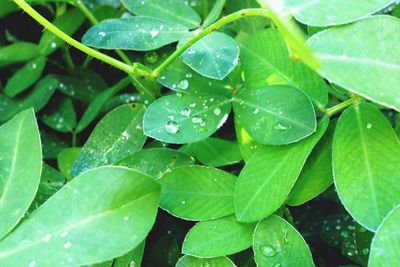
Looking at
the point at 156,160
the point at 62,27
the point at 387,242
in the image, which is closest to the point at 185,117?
the point at 156,160

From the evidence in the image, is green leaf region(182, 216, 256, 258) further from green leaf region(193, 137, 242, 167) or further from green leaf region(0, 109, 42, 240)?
green leaf region(0, 109, 42, 240)

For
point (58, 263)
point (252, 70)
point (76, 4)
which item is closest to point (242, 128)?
point (252, 70)

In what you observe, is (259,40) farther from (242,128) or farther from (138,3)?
(138,3)

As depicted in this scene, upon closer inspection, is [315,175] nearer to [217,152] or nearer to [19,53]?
[217,152]

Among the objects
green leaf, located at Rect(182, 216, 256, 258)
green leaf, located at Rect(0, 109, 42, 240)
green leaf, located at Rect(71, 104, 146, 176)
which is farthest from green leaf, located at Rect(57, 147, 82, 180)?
green leaf, located at Rect(182, 216, 256, 258)

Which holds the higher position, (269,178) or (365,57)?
(365,57)
